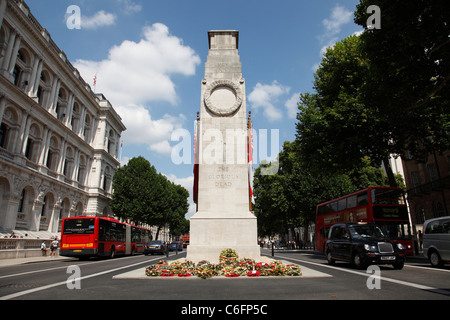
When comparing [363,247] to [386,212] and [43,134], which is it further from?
[43,134]

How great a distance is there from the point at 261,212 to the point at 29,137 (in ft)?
114

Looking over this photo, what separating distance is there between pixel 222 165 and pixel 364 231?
703cm

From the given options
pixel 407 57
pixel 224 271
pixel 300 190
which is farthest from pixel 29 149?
pixel 407 57

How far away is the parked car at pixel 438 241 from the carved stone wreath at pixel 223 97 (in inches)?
417

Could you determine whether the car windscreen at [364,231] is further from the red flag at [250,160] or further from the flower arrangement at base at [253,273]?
the flower arrangement at base at [253,273]

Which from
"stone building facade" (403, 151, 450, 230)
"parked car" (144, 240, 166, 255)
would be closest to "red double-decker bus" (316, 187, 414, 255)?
"stone building facade" (403, 151, 450, 230)

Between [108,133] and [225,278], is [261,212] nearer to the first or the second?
[108,133]

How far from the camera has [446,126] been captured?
19203 mm

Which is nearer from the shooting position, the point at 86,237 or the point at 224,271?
the point at 224,271

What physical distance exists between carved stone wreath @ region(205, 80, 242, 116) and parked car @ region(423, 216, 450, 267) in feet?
34.8

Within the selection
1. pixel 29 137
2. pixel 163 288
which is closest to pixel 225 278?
pixel 163 288

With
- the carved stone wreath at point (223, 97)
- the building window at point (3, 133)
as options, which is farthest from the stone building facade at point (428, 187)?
the building window at point (3, 133)

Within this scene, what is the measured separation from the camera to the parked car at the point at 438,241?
12505 mm

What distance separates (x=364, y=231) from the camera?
1314 cm
